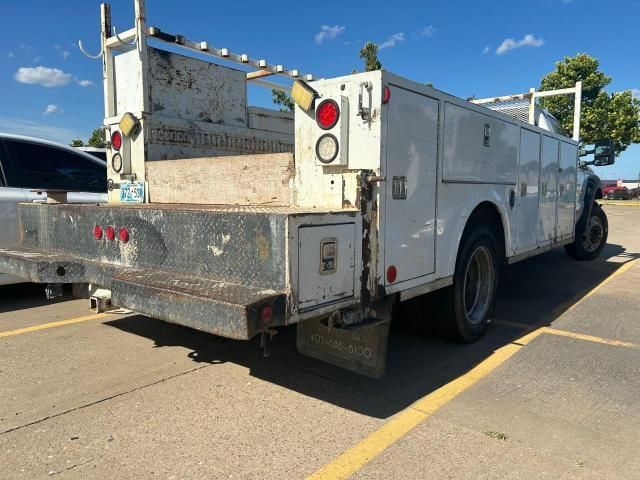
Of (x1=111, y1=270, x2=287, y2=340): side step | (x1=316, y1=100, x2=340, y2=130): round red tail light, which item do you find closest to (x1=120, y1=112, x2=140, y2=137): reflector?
(x1=111, y1=270, x2=287, y2=340): side step

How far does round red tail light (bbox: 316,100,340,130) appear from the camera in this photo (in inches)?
116

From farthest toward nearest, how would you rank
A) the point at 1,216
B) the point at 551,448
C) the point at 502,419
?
the point at 1,216 < the point at 502,419 < the point at 551,448

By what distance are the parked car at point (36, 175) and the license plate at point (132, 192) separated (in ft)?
4.19

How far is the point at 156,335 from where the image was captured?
4.56 meters

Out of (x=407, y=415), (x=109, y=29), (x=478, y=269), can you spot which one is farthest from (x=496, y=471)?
(x=109, y=29)

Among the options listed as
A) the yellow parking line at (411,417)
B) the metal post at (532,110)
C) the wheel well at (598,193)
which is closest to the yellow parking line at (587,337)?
the yellow parking line at (411,417)

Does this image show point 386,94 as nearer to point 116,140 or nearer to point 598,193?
point 116,140

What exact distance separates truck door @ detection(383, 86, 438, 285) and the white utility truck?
13mm

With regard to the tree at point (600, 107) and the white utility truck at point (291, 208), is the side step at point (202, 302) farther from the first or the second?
the tree at point (600, 107)

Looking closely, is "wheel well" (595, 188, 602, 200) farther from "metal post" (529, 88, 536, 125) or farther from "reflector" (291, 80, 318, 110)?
"reflector" (291, 80, 318, 110)

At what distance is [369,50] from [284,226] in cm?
1931

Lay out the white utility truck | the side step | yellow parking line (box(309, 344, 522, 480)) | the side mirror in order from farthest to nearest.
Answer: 1. the side mirror
2. the white utility truck
3. yellow parking line (box(309, 344, 522, 480))
4. the side step

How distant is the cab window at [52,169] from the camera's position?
18.6 feet

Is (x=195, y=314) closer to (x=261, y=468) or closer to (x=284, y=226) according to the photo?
(x=284, y=226)
